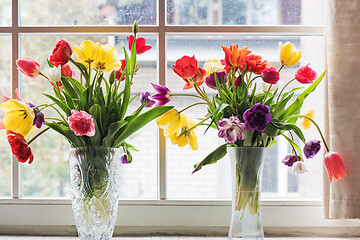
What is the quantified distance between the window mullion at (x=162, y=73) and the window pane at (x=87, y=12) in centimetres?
4

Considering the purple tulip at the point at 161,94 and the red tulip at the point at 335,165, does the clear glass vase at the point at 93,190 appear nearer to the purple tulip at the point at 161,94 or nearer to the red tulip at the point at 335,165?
the purple tulip at the point at 161,94

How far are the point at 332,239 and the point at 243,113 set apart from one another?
486mm

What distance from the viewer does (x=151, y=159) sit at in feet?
4.98

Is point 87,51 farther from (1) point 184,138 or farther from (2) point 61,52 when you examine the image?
(1) point 184,138

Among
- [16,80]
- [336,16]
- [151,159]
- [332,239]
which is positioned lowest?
[332,239]

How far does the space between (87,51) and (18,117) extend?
0.75ft

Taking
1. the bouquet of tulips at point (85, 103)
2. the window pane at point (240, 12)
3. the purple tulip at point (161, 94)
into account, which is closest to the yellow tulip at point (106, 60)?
the bouquet of tulips at point (85, 103)

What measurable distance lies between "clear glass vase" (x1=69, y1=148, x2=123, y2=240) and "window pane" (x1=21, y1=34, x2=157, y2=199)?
11.2 inches

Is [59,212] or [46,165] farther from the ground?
[46,165]

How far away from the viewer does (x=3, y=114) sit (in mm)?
1510

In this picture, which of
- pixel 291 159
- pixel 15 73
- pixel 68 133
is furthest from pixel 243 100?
pixel 15 73

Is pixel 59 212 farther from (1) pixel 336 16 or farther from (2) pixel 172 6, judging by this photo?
(1) pixel 336 16

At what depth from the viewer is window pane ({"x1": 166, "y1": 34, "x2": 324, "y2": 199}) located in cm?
151

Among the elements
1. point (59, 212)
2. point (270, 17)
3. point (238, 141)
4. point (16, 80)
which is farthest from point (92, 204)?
point (270, 17)
